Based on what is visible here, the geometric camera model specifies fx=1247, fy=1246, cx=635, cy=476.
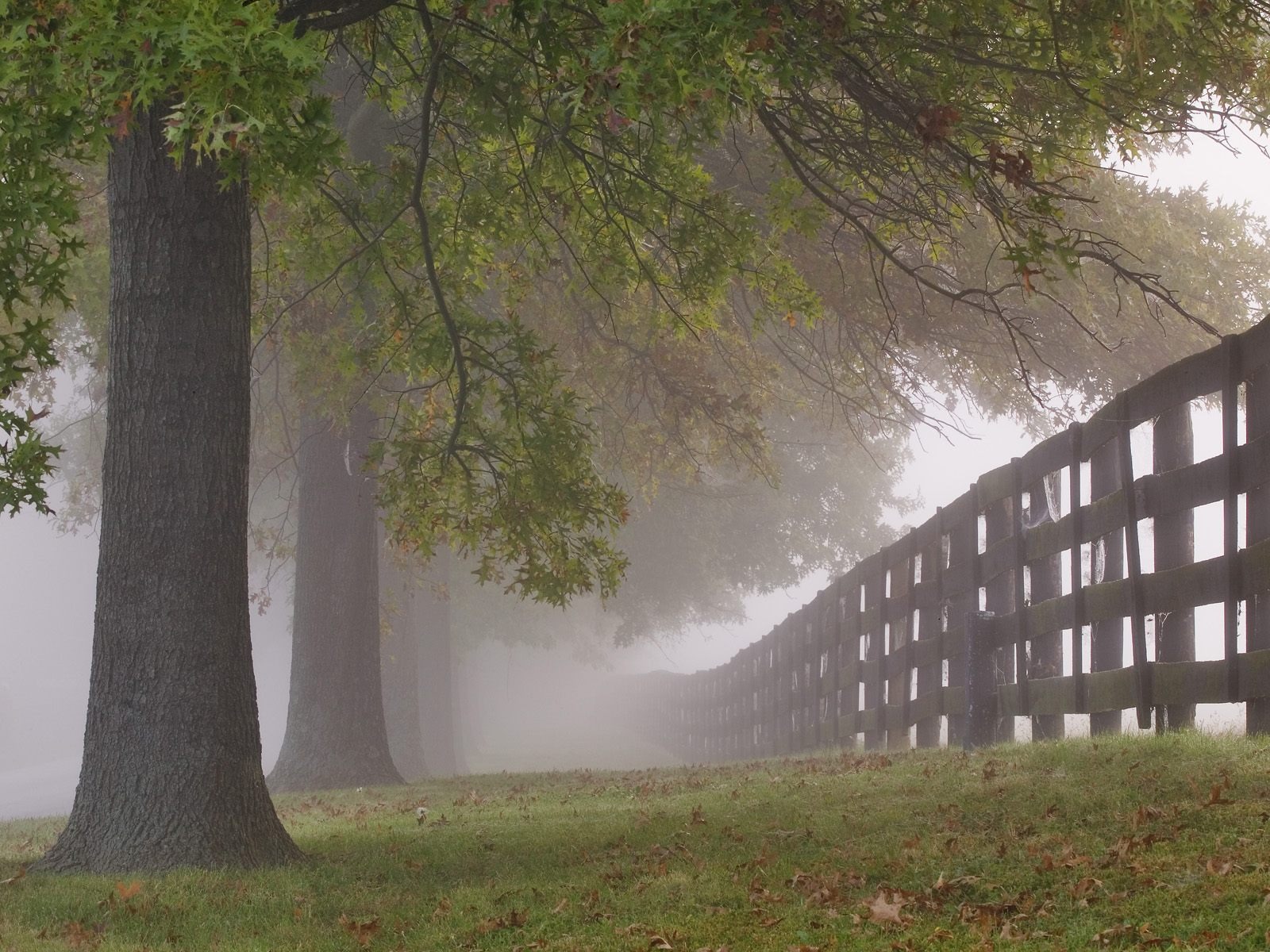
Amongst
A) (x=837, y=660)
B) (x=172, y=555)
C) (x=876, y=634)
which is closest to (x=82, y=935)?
(x=172, y=555)

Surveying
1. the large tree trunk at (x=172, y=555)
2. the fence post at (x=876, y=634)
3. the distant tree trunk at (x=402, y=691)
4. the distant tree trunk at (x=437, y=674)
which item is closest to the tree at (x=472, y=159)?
the large tree trunk at (x=172, y=555)

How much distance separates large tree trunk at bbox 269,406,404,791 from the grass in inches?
240

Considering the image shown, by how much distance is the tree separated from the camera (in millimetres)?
5078

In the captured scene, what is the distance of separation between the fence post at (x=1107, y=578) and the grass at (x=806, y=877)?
0.41m

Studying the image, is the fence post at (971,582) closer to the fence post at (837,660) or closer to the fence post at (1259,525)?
the fence post at (1259,525)

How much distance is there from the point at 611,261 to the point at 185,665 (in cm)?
455

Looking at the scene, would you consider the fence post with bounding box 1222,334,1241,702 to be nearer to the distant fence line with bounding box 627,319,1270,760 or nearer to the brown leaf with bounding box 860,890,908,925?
the distant fence line with bounding box 627,319,1270,760

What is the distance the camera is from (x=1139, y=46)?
222 inches

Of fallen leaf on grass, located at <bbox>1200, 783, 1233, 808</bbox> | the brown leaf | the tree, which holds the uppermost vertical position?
the tree

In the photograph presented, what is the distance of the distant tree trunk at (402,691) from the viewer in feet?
63.7

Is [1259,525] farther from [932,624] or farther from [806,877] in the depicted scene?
[932,624]

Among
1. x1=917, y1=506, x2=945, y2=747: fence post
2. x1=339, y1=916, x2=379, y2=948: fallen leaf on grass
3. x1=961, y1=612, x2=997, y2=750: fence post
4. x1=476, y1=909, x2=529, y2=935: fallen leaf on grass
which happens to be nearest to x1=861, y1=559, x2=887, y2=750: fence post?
x1=917, y1=506, x2=945, y2=747: fence post

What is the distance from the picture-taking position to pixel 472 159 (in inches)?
378

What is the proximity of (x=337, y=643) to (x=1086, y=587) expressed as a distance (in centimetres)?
922
